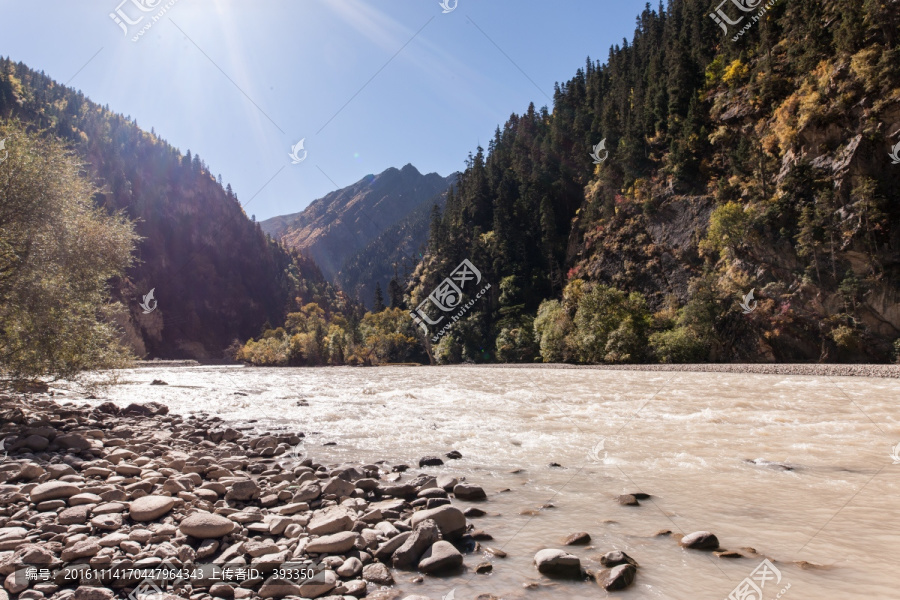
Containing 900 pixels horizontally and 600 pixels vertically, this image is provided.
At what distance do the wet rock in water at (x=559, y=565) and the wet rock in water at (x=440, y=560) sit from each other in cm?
99

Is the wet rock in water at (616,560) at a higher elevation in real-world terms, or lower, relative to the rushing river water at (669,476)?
higher

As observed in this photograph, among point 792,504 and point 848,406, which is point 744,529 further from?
point 848,406

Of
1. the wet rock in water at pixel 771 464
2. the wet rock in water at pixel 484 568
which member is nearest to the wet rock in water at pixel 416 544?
the wet rock in water at pixel 484 568

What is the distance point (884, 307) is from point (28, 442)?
1997 inches

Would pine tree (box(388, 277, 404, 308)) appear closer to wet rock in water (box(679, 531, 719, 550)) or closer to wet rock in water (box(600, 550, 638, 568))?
wet rock in water (box(679, 531, 719, 550))

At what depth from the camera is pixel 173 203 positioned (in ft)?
610

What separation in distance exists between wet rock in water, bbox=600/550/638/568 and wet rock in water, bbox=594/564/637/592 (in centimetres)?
17

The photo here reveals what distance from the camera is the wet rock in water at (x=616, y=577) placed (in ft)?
15.6

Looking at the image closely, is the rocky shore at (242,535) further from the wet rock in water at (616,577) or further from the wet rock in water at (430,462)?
the wet rock in water at (430,462)

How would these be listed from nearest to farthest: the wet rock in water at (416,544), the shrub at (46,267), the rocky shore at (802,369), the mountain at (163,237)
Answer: the wet rock in water at (416,544) → the shrub at (46,267) → the rocky shore at (802,369) → the mountain at (163,237)

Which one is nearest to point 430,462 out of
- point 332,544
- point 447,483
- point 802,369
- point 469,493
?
point 447,483

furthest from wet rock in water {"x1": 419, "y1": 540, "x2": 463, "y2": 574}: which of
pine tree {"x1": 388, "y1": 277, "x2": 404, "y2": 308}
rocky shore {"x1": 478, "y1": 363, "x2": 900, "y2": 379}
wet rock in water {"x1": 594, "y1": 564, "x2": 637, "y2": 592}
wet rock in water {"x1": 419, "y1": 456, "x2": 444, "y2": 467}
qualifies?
pine tree {"x1": 388, "y1": 277, "x2": 404, "y2": 308}

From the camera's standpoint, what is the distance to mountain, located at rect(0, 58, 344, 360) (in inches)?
6029

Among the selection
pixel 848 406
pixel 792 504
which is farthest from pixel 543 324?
pixel 792 504
